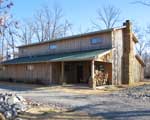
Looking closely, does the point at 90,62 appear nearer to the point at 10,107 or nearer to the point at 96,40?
the point at 96,40

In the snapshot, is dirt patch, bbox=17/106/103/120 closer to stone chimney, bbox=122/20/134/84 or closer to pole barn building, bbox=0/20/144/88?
pole barn building, bbox=0/20/144/88

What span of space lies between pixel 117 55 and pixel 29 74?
434 inches

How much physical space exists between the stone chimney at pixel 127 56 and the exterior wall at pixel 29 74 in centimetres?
753

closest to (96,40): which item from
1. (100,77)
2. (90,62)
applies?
(90,62)

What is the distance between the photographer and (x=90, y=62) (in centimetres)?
2916

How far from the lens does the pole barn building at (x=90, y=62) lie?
27112mm

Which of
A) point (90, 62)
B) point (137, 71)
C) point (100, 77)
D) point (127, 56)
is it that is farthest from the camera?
point (137, 71)

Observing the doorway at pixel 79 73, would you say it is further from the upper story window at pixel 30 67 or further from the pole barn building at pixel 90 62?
the upper story window at pixel 30 67

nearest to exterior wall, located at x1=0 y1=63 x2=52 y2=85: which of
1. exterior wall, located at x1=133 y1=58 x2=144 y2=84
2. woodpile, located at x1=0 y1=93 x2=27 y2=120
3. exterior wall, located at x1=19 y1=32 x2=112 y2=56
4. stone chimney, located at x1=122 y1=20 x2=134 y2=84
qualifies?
exterior wall, located at x1=19 y1=32 x2=112 y2=56

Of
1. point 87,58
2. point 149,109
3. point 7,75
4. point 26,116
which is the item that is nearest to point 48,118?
point 26,116

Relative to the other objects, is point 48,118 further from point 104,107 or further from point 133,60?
point 133,60

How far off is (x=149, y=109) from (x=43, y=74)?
1970cm

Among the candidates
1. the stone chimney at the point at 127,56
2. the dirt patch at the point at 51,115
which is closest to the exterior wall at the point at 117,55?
the stone chimney at the point at 127,56

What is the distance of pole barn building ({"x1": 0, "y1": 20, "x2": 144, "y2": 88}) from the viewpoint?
27112mm
